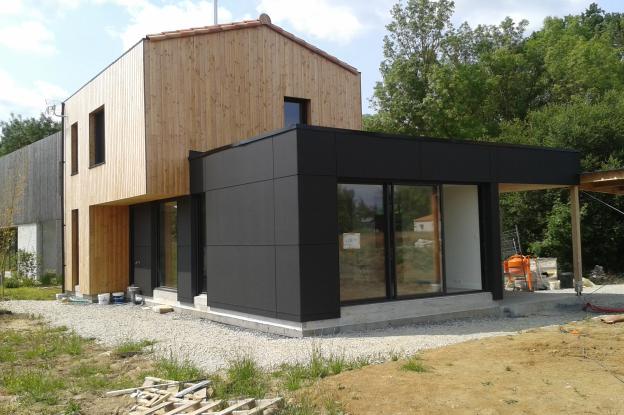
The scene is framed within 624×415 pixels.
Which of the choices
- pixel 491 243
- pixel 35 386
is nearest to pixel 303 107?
pixel 491 243

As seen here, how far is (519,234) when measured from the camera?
818 inches

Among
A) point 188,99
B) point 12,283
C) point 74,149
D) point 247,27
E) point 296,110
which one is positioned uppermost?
point 247,27

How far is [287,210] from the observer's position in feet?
30.2

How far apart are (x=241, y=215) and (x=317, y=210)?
1867 millimetres

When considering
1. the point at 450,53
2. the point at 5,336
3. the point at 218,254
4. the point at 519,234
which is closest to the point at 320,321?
the point at 218,254

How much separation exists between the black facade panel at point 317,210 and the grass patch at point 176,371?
2900mm

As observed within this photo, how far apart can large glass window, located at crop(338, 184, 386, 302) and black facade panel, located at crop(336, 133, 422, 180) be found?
0.32 m

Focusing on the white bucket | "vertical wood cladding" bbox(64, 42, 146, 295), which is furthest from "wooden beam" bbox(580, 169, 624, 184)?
the white bucket

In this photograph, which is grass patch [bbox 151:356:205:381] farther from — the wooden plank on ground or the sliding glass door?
the sliding glass door

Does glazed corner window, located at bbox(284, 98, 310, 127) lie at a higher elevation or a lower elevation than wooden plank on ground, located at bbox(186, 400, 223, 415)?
higher

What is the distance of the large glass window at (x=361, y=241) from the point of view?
9.64 metres

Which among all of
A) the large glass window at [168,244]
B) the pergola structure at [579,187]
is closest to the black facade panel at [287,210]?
the large glass window at [168,244]

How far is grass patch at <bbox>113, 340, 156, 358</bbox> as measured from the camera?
7930mm

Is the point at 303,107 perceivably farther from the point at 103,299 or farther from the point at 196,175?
the point at 103,299
